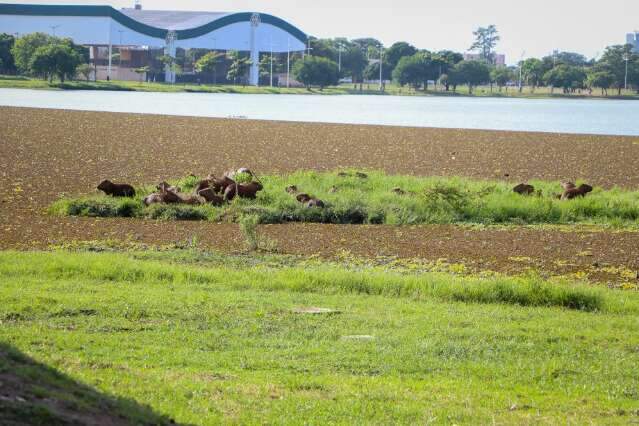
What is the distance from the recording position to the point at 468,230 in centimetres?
1980

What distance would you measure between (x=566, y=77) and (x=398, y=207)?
556 feet

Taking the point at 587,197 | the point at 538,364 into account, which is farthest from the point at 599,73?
the point at 538,364

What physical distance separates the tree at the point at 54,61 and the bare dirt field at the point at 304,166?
7796 centimetres

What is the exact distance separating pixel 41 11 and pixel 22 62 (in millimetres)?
46232

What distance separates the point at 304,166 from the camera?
3228cm

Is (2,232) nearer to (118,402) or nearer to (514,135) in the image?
(118,402)

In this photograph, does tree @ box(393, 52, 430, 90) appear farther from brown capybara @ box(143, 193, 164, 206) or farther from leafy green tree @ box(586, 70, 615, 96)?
brown capybara @ box(143, 193, 164, 206)

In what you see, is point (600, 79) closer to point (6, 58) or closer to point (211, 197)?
point (6, 58)

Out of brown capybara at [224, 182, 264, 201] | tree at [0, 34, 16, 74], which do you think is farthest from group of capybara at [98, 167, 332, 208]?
tree at [0, 34, 16, 74]

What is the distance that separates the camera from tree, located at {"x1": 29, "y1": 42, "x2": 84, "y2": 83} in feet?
436

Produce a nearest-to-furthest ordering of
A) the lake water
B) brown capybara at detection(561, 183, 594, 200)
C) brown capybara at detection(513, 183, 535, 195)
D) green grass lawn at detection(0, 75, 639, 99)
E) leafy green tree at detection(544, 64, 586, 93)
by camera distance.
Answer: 1. brown capybara at detection(561, 183, 594, 200)
2. brown capybara at detection(513, 183, 535, 195)
3. the lake water
4. green grass lawn at detection(0, 75, 639, 99)
5. leafy green tree at detection(544, 64, 586, 93)

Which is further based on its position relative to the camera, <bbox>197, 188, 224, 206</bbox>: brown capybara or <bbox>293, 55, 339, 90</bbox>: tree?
<bbox>293, 55, 339, 90</bbox>: tree

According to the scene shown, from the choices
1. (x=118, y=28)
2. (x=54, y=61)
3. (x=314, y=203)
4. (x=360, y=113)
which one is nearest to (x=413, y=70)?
(x=118, y=28)

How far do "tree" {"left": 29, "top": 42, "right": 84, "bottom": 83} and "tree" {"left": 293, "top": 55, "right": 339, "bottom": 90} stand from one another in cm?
5345
